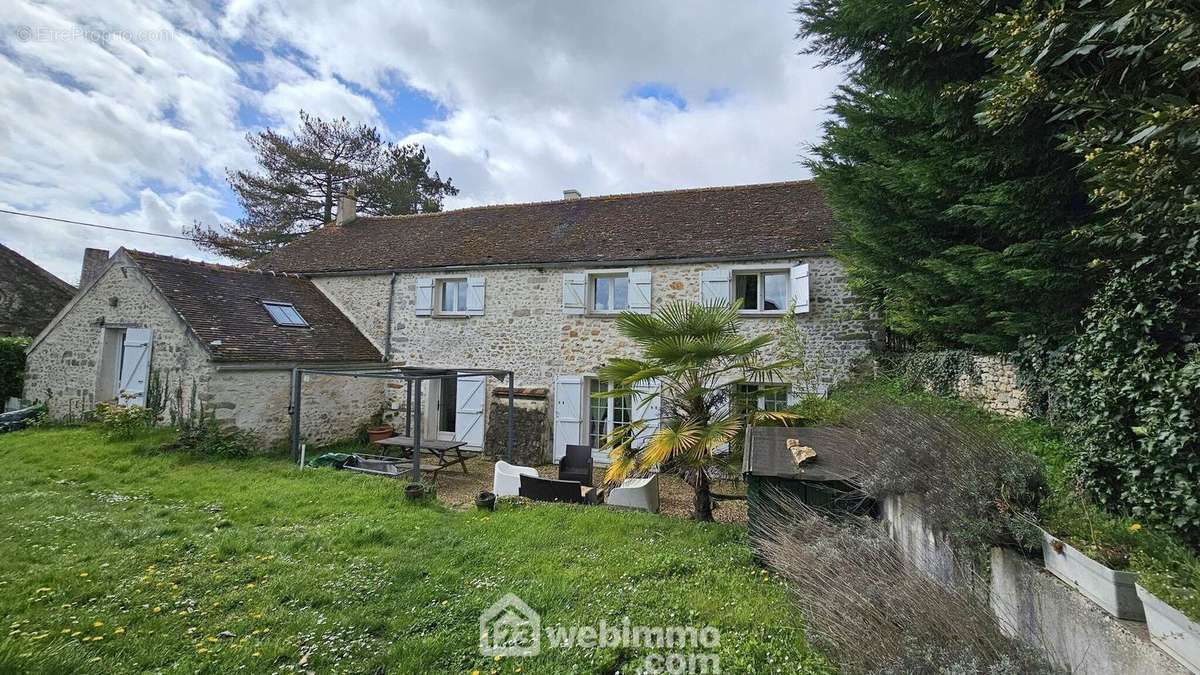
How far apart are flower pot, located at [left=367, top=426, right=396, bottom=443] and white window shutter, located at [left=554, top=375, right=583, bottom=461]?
3.97m

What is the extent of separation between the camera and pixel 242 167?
1952cm

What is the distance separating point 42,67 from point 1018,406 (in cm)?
1468

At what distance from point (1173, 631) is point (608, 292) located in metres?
9.37

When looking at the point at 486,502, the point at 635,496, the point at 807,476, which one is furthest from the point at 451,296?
the point at 807,476

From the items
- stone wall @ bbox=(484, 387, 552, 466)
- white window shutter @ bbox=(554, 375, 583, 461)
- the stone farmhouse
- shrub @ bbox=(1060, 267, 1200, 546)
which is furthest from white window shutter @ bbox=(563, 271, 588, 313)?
shrub @ bbox=(1060, 267, 1200, 546)

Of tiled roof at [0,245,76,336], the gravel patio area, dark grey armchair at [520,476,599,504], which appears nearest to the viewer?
dark grey armchair at [520,476,599,504]

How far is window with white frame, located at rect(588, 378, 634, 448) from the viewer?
10328mm

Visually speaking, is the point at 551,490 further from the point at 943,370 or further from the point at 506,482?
the point at 943,370

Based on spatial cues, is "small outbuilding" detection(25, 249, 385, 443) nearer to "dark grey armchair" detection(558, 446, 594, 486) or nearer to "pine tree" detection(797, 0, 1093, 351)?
"dark grey armchair" detection(558, 446, 594, 486)

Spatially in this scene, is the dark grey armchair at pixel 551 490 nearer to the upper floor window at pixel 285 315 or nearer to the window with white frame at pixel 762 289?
the window with white frame at pixel 762 289

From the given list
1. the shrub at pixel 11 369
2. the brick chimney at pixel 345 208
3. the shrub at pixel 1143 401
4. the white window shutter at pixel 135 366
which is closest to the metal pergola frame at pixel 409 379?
the white window shutter at pixel 135 366

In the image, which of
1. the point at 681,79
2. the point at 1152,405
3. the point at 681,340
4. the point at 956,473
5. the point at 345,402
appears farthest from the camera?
the point at 345,402

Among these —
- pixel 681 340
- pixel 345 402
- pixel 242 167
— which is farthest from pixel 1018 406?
pixel 242 167

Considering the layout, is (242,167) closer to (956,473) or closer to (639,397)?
(639,397)
